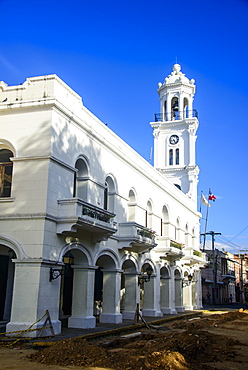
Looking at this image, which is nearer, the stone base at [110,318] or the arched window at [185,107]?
the stone base at [110,318]

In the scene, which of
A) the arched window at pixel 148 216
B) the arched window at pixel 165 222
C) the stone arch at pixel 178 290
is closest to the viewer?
the arched window at pixel 148 216

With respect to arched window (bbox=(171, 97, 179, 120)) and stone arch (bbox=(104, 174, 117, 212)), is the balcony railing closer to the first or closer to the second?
arched window (bbox=(171, 97, 179, 120))

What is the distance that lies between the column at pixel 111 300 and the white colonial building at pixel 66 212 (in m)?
0.05

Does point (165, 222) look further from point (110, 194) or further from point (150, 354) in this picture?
point (150, 354)

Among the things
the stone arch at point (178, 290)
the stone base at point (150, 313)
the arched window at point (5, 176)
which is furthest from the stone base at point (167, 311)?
the arched window at point (5, 176)

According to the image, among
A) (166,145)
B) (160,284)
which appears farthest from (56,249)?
(166,145)

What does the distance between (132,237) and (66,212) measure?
19.1 ft

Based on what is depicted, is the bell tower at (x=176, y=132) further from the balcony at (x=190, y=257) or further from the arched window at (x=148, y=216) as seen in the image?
the arched window at (x=148, y=216)

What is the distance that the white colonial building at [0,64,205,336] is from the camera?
15867mm

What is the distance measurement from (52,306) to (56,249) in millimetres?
2102

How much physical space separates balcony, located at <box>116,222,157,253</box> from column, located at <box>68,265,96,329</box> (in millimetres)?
3674

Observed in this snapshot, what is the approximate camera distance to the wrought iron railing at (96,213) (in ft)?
56.7

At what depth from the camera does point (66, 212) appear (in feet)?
54.5

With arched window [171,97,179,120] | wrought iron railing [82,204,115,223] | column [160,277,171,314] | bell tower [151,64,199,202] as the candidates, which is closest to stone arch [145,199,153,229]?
column [160,277,171,314]
